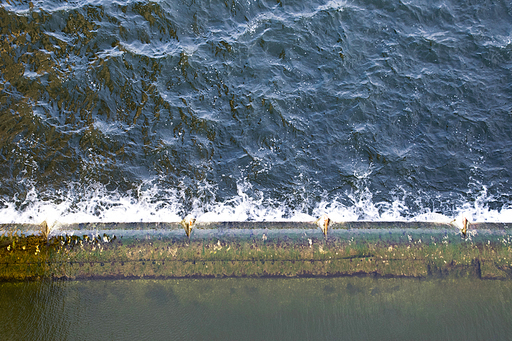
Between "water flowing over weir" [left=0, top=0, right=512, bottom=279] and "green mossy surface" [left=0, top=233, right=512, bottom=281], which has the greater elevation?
"water flowing over weir" [left=0, top=0, right=512, bottom=279]

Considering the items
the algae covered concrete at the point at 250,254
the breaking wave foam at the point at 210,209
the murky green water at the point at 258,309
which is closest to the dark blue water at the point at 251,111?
the breaking wave foam at the point at 210,209

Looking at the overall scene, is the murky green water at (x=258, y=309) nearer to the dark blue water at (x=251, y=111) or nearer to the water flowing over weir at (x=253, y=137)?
the water flowing over weir at (x=253, y=137)

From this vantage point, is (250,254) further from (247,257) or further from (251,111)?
(251,111)

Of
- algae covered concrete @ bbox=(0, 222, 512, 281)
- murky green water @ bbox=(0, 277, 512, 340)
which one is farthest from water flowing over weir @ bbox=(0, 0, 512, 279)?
murky green water @ bbox=(0, 277, 512, 340)

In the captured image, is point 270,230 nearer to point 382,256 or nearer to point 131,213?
point 382,256

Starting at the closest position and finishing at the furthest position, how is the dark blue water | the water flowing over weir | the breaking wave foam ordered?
the water flowing over weir, the breaking wave foam, the dark blue water

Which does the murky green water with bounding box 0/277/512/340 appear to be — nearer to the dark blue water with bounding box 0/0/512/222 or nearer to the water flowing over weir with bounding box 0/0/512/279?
the water flowing over weir with bounding box 0/0/512/279

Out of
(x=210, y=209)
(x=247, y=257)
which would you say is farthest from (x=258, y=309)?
(x=210, y=209)

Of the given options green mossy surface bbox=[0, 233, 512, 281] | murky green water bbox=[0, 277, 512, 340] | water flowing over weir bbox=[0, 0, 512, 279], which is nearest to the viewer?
murky green water bbox=[0, 277, 512, 340]
